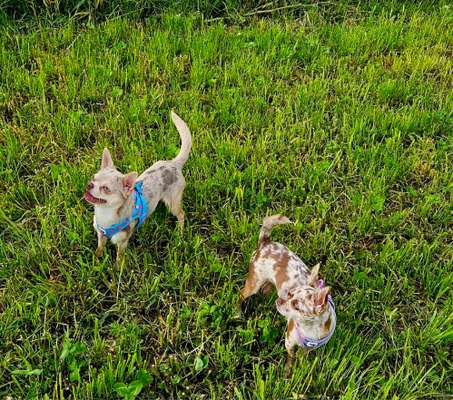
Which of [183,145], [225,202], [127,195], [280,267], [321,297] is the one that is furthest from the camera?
[225,202]

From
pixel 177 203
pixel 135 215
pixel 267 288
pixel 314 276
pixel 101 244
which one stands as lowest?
pixel 267 288

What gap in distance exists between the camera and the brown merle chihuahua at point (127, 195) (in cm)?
277

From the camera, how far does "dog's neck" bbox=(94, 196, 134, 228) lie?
2.86 metres

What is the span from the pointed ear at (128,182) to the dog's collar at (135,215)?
148mm

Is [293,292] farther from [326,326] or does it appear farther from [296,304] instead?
[326,326]

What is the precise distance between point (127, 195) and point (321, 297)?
1218 millimetres

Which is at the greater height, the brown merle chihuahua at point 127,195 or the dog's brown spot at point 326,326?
the brown merle chihuahua at point 127,195

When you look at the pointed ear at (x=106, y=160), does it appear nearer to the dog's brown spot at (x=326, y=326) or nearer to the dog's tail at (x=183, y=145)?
the dog's tail at (x=183, y=145)

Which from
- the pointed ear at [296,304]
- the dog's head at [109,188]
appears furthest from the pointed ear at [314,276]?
the dog's head at [109,188]

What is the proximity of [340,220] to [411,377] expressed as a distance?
1181 mm

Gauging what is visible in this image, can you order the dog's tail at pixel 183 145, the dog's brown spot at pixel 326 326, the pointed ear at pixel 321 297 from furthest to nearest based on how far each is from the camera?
the dog's tail at pixel 183 145
the dog's brown spot at pixel 326 326
the pointed ear at pixel 321 297

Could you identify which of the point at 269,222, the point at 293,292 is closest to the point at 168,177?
the point at 269,222

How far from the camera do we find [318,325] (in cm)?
241

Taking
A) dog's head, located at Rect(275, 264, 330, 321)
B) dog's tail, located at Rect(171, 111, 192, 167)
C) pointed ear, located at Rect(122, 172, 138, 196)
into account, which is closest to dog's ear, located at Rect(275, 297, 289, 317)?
dog's head, located at Rect(275, 264, 330, 321)
